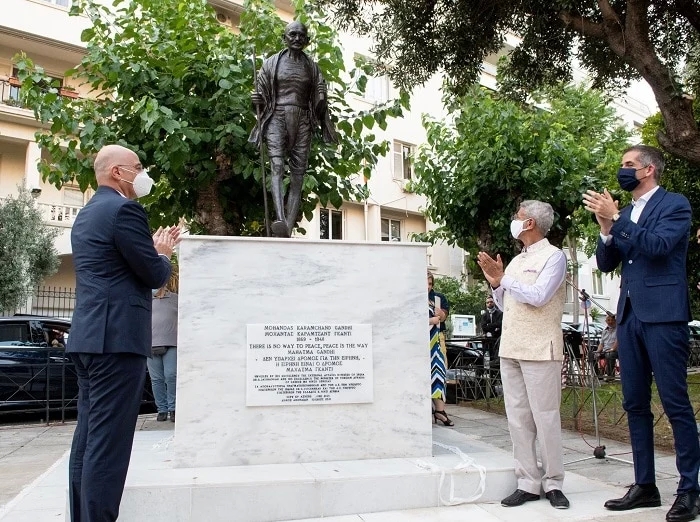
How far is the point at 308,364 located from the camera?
4.45m

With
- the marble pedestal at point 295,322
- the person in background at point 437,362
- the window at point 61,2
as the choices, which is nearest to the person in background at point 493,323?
the person in background at point 437,362

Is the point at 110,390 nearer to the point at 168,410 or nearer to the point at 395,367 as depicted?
the point at 395,367

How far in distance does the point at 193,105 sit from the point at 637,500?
7024 millimetres

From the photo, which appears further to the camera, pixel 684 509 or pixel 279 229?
pixel 279 229

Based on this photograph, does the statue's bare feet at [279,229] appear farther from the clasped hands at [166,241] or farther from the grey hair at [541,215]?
the grey hair at [541,215]

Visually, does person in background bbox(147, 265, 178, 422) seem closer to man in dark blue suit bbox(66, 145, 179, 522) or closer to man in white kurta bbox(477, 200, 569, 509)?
man in dark blue suit bbox(66, 145, 179, 522)

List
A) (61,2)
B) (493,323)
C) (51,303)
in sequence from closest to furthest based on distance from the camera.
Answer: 1. (493,323)
2. (51,303)
3. (61,2)

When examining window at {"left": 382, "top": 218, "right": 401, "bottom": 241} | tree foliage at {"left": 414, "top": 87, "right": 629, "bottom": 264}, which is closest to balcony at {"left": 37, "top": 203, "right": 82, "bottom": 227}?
tree foliage at {"left": 414, "top": 87, "right": 629, "bottom": 264}

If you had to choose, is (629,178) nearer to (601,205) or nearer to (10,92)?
(601,205)

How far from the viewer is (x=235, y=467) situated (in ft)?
13.6

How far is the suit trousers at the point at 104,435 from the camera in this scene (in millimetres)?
2861

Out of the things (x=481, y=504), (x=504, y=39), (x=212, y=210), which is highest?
(x=504, y=39)

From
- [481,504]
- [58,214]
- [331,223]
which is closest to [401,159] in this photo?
[331,223]

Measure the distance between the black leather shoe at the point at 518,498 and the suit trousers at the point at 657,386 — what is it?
645mm
